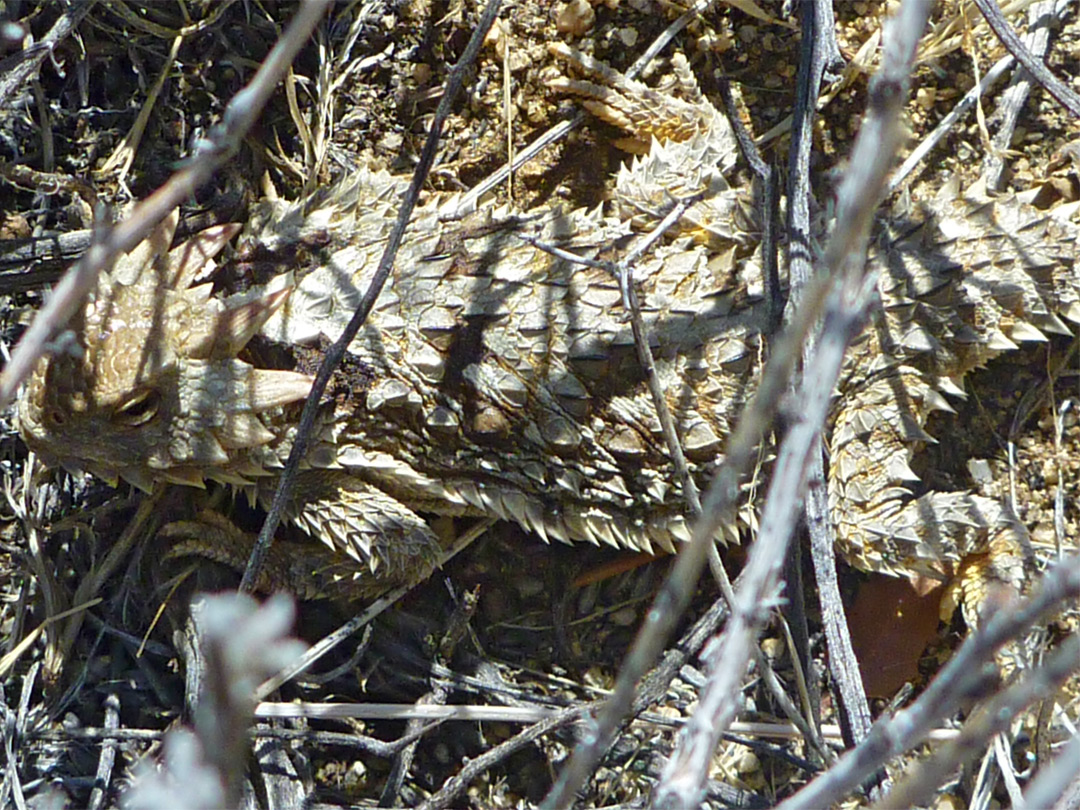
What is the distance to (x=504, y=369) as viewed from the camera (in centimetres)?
258

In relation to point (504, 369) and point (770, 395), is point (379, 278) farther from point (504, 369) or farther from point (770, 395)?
point (770, 395)

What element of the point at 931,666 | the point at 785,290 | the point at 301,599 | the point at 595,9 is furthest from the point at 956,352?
the point at 301,599

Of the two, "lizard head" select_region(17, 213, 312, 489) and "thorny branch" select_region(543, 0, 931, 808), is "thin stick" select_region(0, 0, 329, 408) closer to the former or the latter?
"thorny branch" select_region(543, 0, 931, 808)

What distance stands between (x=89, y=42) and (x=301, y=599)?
5.90 ft

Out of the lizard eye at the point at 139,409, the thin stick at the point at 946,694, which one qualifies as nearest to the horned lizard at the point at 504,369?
the lizard eye at the point at 139,409

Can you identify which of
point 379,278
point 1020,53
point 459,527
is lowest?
point 459,527

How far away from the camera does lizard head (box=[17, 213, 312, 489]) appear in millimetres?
2422

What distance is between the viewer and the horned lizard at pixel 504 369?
8.30 ft

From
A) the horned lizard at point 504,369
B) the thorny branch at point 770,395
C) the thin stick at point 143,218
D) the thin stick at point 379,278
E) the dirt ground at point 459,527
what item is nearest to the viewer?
the thorny branch at point 770,395

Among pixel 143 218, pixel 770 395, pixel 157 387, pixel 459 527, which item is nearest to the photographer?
pixel 770 395

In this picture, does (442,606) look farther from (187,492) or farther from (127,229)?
(127,229)

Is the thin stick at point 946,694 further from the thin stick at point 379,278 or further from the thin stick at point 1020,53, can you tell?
the thin stick at point 1020,53

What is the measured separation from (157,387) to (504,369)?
859 millimetres

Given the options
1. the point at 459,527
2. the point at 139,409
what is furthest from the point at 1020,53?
the point at 139,409
